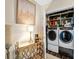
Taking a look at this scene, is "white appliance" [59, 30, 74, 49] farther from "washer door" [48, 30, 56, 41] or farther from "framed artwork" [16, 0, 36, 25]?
"framed artwork" [16, 0, 36, 25]

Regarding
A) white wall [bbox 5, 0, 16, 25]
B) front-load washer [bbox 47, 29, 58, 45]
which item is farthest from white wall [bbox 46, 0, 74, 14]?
white wall [bbox 5, 0, 16, 25]

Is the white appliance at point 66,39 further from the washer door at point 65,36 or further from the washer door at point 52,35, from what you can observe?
the washer door at point 52,35

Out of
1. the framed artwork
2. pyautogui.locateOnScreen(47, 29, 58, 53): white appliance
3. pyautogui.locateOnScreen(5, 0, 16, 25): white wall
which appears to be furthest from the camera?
pyautogui.locateOnScreen(47, 29, 58, 53): white appliance

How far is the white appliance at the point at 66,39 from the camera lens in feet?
6.33

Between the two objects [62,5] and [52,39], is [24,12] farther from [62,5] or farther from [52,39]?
[52,39]

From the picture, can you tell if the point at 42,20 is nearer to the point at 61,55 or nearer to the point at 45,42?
the point at 45,42

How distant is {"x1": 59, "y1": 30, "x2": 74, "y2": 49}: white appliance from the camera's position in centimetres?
193

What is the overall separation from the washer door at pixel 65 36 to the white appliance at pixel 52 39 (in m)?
0.18

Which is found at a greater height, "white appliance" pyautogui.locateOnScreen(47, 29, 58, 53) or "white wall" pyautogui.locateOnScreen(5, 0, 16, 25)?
"white wall" pyautogui.locateOnScreen(5, 0, 16, 25)

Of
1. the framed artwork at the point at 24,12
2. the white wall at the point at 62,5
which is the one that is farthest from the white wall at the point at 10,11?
the white wall at the point at 62,5

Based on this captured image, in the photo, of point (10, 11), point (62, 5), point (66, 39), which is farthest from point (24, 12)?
point (66, 39)

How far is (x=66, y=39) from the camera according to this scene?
2072 mm

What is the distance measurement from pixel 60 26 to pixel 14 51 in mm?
1117
